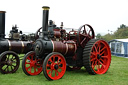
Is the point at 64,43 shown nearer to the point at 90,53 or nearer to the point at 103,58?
the point at 90,53

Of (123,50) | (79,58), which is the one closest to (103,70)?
(79,58)

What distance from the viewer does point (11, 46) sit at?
7719 millimetres

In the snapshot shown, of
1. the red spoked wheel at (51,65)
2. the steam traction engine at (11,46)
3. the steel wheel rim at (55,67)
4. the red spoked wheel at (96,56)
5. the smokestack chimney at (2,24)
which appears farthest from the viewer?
the smokestack chimney at (2,24)

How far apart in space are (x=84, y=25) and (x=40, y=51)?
2.25m

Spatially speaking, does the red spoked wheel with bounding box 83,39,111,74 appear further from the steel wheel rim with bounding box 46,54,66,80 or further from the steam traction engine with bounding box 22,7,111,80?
the steel wheel rim with bounding box 46,54,66,80

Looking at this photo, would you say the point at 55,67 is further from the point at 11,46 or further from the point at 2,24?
the point at 2,24

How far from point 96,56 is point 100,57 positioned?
23 cm

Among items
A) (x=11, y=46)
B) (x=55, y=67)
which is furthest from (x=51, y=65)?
(x=11, y=46)

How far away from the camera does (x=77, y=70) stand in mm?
8055

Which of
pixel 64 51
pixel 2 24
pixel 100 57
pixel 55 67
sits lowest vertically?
pixel 55 67

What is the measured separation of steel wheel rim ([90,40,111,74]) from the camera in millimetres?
6975

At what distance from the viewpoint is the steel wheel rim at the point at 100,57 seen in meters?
6.97

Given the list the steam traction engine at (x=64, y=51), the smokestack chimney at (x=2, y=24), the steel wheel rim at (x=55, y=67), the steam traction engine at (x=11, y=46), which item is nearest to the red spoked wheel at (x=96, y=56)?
the steam traction engine at (x=64, y=51)

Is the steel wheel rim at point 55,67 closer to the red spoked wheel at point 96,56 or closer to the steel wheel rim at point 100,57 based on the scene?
the red spoked wheel at point 96,56
